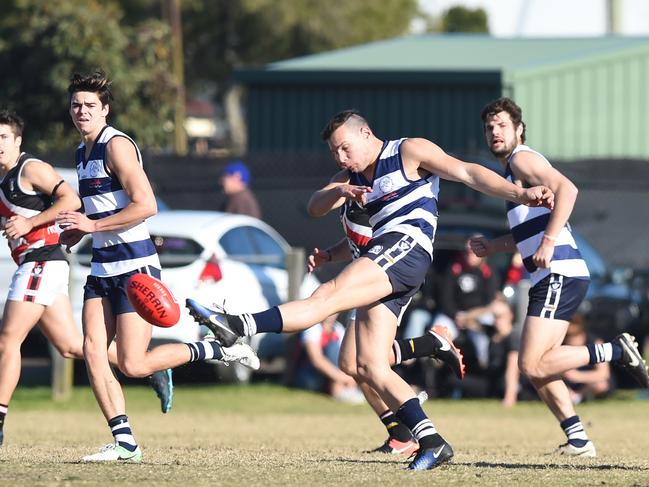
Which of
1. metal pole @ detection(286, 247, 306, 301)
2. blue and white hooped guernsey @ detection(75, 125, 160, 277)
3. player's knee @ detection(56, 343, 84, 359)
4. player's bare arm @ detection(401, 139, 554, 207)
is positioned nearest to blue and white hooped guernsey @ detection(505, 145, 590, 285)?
player's bare arm @ detection(401, 139, 554, 207)

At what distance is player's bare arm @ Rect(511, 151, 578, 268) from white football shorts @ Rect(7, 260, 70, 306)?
299 centimetres

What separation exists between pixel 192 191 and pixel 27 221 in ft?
35.9

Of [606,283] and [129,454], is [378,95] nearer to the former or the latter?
[606,283]

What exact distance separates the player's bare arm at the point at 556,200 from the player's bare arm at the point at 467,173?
49cm

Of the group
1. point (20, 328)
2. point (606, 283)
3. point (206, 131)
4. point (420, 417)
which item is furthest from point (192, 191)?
point (206, 131)

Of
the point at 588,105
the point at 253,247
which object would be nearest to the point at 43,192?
the point at 253,247

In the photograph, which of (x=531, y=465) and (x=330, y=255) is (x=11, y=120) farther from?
(x=531, y=465)

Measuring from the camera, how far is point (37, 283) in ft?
31.5

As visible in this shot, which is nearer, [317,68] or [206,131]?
[317,68]

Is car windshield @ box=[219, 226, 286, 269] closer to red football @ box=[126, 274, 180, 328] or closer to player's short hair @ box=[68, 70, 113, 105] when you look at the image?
player's short hair @ box=[68, 70, 113, 105]

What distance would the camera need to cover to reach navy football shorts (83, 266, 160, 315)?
864cm

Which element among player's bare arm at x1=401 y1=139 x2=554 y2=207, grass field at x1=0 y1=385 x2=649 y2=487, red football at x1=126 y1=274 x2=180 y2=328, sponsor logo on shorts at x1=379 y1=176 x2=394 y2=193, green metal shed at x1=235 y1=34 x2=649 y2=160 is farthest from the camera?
green metal shed at x1=235 y1=34 x2=649 y2=160

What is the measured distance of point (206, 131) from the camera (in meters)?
75.6

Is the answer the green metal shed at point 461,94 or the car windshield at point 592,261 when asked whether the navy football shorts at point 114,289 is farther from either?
the green metal shed at point 461,94
